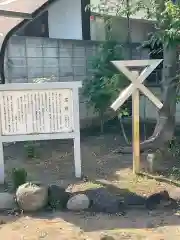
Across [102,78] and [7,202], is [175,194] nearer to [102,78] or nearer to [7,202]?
[7,202]

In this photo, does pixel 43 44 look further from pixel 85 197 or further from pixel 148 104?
pixel 85 197

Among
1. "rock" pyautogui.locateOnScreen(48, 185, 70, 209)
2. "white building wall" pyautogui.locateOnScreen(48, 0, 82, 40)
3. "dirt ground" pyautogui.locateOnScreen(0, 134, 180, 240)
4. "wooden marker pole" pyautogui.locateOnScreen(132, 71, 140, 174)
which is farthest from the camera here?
"white building wall" pyautogui.locateOnScreen(48, 0, 82, 40)

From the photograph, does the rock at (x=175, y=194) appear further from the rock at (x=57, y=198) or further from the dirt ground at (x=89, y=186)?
the rock at (x=57, y=198)

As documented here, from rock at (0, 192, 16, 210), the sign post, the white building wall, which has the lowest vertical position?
rock at (0, 192, 16, 210)

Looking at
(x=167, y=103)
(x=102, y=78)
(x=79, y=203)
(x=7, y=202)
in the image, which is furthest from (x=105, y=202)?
(x=102, y=78)

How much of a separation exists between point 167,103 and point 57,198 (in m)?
3.50

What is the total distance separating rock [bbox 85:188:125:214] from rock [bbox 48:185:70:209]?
35 centimetres

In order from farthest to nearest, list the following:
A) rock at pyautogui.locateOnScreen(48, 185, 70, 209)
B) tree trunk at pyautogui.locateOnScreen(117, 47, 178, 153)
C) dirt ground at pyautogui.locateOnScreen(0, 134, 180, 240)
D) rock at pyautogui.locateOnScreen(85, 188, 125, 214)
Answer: tree trunk at pyautogui.locateOnScreen(117, 47, 178, 153) < rock at pyautogui.locateOnScreen(48, 185, 70, 209) < rock at pyautogui.locateOnScreen(85, 188, 125, 214) < dirt ground at pyautogui.locateOnScreen(0, 134, 180, 240)

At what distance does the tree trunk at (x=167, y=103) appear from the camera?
27.5 ft

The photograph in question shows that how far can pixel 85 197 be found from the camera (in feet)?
19.6

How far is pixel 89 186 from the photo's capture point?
677cm

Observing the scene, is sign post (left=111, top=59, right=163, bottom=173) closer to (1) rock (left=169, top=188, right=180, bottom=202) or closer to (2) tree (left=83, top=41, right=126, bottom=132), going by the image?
(1) rock (left=169, top=188, right=180, bottom=202)

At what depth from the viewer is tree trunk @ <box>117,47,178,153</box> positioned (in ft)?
27.5

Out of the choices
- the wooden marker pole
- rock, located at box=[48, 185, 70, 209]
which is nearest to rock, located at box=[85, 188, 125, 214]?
rock, located at box=[48, 185, 70, 209]
